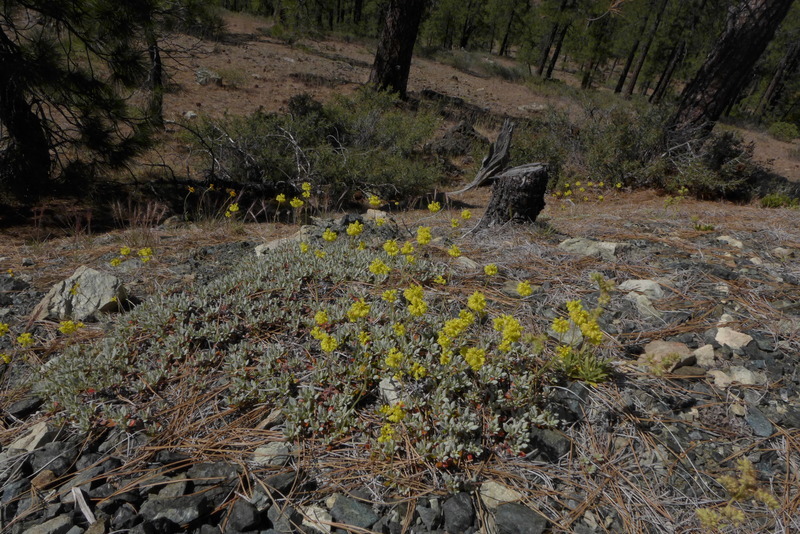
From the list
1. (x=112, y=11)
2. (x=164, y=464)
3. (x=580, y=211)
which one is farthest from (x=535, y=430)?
(x=112, y=11)

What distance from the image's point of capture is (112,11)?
490 centimetres

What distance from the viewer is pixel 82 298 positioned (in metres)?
3.12

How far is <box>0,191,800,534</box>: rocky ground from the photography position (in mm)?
1721

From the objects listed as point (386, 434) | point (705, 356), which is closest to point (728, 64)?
point (705, 356)

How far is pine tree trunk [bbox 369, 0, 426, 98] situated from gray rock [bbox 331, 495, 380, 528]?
430 inches

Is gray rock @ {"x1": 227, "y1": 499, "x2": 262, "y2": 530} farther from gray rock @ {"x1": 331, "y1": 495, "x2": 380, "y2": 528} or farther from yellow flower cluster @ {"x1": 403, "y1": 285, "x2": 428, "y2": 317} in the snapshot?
yellow flower cluster @ {"x1": 403, "y1": 285, "x2": 428, "y2": 317}

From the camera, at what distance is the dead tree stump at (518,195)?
13.8 feet

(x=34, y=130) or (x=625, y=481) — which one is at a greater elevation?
(x=625, y=481)

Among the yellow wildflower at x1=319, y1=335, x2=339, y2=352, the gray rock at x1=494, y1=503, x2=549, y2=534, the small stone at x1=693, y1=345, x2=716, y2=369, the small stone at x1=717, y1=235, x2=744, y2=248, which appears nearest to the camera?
the gray rock at x1=494, y1=503, x2=549, y2=534

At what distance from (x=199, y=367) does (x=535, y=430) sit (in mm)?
1949

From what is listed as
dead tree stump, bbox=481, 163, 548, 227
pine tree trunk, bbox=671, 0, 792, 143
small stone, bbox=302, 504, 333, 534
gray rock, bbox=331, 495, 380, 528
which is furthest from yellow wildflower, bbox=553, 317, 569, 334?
pine tree trunk, bbox=671, 0, 792, 143

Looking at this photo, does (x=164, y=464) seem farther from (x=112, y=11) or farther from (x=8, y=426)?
(x=112, y=11)

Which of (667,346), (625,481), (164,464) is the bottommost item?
(164,464)

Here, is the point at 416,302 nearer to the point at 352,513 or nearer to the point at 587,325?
the point at 587,325
